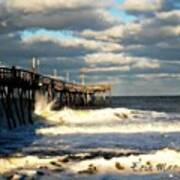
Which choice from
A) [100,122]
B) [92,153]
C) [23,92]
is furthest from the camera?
[100,122]

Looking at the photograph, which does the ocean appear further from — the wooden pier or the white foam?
the wooden pier

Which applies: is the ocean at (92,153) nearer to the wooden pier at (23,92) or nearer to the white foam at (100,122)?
the white foam at (100,122)

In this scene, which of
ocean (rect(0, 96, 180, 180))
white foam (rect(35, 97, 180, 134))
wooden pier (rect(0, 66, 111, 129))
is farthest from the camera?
wooden pier (rect(0, 66, 111, 129))

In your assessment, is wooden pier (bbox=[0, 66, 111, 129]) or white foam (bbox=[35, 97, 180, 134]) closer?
white foam (bbox=[35, 97, 180, 134])

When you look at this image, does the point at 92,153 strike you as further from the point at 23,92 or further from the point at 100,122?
the point at 100,122

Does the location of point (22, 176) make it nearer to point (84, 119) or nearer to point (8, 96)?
point (8, 96)

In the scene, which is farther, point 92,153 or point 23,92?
point 23,92

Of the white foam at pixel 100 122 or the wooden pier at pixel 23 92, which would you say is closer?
the white foam at pixel 100 122

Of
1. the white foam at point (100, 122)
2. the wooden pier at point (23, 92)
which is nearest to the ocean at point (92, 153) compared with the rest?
the white foam at point (100, 122)

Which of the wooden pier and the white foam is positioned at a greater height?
the wooden pier

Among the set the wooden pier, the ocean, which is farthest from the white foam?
the wooden pier

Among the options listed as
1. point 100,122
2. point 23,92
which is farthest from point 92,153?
point 100,122

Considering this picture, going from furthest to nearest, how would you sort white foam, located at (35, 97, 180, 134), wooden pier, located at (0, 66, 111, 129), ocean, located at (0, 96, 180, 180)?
wooden pier, located at (0, 66, 111, 129) < white foam, located at (35, 97, 180, 134) < ocean, located at (0, 96, 180, 180)

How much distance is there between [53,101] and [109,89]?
98.6ft
